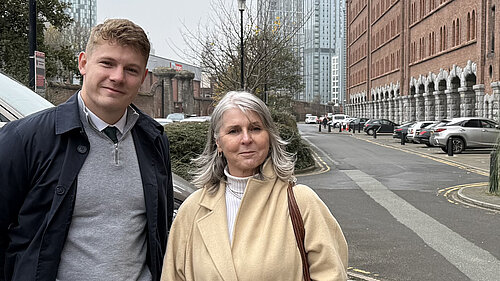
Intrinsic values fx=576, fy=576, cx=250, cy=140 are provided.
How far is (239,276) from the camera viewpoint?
8.17 ft

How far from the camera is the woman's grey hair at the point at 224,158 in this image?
2.68m

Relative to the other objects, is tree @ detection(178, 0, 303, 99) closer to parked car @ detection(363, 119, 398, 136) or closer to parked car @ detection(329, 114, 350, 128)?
parked car @ detection(363, 119, 398, 136)

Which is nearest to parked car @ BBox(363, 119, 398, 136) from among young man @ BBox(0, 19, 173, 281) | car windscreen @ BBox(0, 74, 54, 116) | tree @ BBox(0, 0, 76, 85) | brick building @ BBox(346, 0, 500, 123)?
brick building @ BBox(346, 0, 500, 123)

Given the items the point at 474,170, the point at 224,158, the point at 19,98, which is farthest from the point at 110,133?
the point at 474,170

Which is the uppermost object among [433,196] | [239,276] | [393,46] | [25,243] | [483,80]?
[393,46]

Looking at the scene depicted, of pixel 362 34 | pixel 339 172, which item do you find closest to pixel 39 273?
pixel 339 172

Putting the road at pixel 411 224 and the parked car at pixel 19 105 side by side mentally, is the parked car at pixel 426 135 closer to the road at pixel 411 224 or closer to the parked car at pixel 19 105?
the road at pixel 411 224

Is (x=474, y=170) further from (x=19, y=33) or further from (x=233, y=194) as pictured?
(x=233, y=194)

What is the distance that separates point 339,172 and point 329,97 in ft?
527

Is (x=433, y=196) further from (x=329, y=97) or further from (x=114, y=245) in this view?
(x=329, y=97)

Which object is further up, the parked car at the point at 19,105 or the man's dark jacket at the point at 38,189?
the parked car at the point at 19,105

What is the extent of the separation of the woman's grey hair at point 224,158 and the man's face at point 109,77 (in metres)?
0.45

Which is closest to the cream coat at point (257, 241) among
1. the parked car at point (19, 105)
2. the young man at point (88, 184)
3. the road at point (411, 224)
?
the young man at point (88, 184)

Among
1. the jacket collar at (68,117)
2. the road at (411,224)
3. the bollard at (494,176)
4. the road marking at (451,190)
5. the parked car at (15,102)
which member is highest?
the parked car at (15,102)
